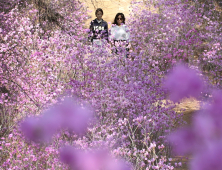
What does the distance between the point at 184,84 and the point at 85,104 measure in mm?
2776

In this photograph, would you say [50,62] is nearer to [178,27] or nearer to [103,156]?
[103,156]

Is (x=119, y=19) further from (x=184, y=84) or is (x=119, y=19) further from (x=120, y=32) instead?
(x=184, y=84)

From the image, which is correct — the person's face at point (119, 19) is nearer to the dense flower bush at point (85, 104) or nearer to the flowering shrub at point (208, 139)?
the dense flower bush at point (85, 104)

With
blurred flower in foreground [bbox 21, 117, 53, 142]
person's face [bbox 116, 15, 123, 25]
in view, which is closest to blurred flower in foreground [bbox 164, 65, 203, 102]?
blurred flower in foreground [bbox 21, 117, 53, 142]

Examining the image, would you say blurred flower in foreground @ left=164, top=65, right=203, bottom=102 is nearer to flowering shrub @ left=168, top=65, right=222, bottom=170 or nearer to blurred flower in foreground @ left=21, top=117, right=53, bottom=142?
flowering shrub @ left=168, top=65, right=222, bottom=170

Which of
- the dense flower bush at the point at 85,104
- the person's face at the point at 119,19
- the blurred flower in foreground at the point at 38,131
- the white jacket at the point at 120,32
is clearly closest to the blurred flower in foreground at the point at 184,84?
the dense flower bush at the point at 85,104

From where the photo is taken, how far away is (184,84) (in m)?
0.74

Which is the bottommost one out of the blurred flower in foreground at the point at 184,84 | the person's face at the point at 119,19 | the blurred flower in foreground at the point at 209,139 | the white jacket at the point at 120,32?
the blurred flower in foreground at the point at 209,139

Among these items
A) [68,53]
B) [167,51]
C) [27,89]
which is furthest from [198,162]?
[167,51]

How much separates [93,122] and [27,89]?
166cm

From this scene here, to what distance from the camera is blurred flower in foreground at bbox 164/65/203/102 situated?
2.33 feet

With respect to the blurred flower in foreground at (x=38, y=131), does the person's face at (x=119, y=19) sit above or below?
above

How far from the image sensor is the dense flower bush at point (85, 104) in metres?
0.98

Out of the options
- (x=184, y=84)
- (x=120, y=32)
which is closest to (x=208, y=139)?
(x=184, y=84)
